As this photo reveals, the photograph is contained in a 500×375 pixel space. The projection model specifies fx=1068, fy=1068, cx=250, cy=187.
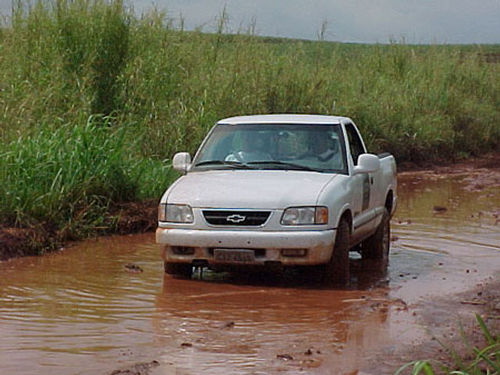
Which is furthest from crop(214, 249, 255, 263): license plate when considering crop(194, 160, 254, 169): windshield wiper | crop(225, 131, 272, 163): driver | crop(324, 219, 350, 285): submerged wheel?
crop(225, 131, 272, 163): driver

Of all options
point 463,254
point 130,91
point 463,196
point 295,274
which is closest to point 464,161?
point 463,196

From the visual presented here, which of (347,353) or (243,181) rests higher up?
(243,181)

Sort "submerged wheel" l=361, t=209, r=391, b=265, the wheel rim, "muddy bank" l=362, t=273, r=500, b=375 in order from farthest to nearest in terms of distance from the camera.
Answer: the wheel rim, "submerged wheel" l=361, t=209, r=391, b=265, "muddy bank" l=362, t=273, r=500, b=375

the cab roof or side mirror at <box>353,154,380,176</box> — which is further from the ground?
the cab roof

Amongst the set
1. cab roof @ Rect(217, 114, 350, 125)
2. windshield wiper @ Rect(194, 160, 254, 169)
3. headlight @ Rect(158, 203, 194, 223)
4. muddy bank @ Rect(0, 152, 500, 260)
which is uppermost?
cab roof @ Rect(217, 114, 350, 125)

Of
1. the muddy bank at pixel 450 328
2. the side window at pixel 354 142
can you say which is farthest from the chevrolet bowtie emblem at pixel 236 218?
the side window at pixel 354 142

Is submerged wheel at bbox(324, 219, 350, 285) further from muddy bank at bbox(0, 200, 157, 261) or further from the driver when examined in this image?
muddy bank at bbox(0, 200, 157, 261)

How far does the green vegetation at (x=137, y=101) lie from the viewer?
1261 cm

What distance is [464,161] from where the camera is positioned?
82.6 ft

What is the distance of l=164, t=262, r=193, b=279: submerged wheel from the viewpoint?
9773 millimetres

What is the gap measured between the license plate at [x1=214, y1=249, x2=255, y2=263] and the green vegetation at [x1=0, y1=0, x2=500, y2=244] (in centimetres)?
311

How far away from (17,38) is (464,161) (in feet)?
39.5

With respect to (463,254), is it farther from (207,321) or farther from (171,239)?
(207,321)

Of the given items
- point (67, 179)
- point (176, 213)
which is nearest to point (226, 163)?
point (176, 213)
